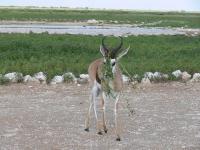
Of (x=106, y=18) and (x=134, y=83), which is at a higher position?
(x=134, y=83)

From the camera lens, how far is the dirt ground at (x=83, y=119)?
1514 cm

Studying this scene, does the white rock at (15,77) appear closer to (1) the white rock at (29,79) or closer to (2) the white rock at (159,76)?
(1) the white rock at (29,79)

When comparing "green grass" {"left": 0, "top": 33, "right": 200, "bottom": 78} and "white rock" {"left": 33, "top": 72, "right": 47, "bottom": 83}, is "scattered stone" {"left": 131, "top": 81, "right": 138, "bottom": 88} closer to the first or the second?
"green grass" {"left": 0, "top": 33, "right": 200, "bottom": 78}

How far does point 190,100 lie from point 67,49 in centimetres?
1376

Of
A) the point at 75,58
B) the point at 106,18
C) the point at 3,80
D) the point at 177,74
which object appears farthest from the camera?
the point at 106,18

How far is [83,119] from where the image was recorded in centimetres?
1789

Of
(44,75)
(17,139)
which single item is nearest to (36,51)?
(44,75)

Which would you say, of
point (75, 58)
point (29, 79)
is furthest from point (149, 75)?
point (75, 58)

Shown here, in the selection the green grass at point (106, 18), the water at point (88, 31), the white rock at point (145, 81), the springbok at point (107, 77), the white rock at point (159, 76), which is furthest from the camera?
the green grass at point (106, 18)

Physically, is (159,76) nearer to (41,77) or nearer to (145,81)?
(145,81)

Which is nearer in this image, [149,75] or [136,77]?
[136,77]

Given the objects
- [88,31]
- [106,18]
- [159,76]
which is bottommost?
[106,18]

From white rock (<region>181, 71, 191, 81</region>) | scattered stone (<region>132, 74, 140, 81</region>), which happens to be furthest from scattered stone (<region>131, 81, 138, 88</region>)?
white rock (<region>181, 71, 191, 81</region>)

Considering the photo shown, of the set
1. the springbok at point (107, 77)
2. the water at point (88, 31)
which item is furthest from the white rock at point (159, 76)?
the water at point (88, 31)
